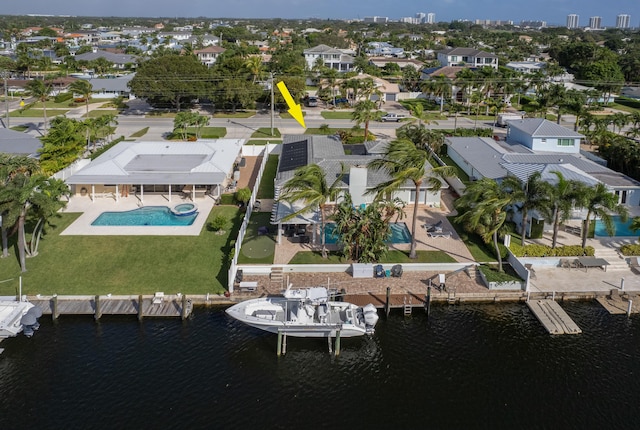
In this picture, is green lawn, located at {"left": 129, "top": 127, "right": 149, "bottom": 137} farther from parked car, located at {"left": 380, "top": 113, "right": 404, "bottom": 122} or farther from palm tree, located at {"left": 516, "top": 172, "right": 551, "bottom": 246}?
palm tree, located at {"left": 516, "top": 172, "right": 551, "bottom": 246}

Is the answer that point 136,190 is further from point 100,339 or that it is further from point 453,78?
point 453,78

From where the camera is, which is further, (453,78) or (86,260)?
(453,78)

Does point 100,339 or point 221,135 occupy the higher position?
point 221,135

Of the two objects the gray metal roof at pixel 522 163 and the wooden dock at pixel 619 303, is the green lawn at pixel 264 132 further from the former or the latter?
the wooden dock at pixel 619 303

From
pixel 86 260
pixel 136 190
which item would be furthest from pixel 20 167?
pixel 136 190

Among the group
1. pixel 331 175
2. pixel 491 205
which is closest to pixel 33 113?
pixel 331 175

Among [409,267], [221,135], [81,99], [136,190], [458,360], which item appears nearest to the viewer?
[458,360]

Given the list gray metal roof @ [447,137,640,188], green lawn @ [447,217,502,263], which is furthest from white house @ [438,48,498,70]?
green lawn @ [447,217,502,263]

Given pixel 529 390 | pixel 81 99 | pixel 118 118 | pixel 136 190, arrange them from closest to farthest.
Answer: pixel 529 390 < pixel 136 190 < pixel 118 118 < pixel 81 99

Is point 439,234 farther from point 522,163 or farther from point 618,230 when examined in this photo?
point 618,230
